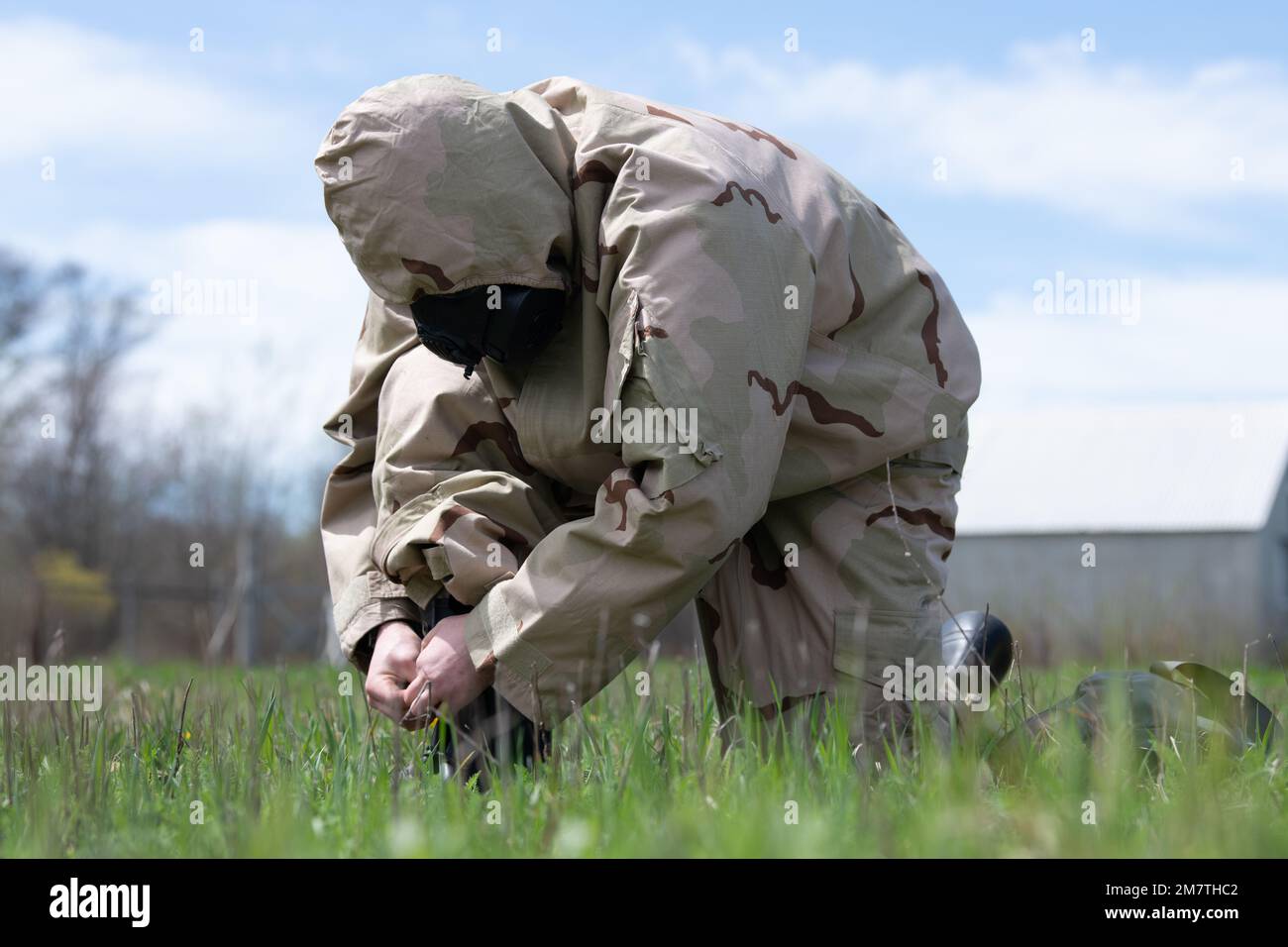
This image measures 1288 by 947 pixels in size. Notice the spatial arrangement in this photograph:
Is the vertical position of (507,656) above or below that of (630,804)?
above

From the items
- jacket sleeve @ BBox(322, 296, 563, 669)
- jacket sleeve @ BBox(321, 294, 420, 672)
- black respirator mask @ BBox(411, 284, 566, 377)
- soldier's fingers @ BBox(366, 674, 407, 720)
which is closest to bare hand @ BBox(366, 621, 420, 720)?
soldier's fingers @ BBox(366, 674, 407, 720)

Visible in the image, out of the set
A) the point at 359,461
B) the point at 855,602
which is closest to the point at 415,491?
the point at 359,461

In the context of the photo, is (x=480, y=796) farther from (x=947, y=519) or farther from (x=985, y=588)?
(x=985, y=588)

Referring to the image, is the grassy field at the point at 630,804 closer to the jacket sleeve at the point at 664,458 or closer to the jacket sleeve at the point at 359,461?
the jacket sleeve at the point at 664,458

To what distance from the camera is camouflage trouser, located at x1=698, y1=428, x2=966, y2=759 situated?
3291 mm

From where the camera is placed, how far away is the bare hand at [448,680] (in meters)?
2.79

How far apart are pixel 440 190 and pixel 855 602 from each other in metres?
1.52

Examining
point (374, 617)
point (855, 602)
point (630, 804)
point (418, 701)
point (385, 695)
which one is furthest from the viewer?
point (855, 602)

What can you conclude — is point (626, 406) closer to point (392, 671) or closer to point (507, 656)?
point (507, 656)

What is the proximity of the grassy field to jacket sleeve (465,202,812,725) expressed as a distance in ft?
0.74

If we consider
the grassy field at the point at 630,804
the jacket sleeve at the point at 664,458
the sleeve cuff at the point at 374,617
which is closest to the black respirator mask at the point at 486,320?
the jacket sleeve at the point at 664,458

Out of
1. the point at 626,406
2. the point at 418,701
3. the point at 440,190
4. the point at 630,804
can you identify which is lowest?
the point at 630,804

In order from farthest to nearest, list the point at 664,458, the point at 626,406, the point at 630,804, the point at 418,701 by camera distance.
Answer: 1. the point at 418,701
2. the point at 626,406
3. the point at 664,458
4. the point at 630,804

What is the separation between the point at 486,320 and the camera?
2852 millimetres
